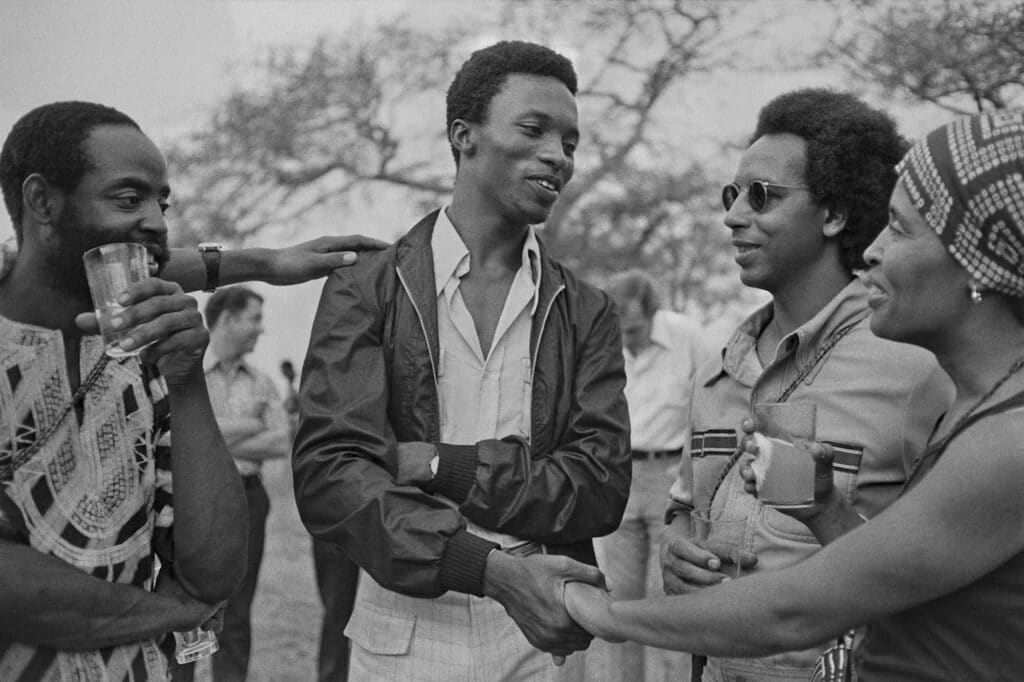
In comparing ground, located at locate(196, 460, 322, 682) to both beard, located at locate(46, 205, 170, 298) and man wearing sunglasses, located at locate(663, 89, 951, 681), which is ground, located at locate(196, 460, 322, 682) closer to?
man wearing sunglasses, located at locate(663, 89, 951, 681)

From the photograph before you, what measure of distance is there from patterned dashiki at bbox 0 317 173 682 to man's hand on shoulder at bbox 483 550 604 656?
0.82 meters

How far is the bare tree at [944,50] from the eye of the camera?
725cm

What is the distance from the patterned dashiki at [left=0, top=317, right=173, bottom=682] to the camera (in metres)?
2.25

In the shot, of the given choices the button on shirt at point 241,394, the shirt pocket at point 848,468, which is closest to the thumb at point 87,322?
the shirt pocket at point 848,468

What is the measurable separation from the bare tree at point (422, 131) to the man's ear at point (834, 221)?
11.1 meters

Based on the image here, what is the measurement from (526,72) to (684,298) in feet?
42.9

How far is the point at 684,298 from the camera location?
16.2 metres

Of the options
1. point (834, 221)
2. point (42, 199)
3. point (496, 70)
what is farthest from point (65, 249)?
point (834, 221)

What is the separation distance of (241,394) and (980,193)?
5.62 m

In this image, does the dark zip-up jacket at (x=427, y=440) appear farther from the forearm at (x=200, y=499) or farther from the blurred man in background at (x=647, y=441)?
the blurred man in background at (x=647, y=441)

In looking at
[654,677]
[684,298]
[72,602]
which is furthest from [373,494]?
[684,298]

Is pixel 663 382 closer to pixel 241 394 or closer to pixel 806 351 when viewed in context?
pixel 241 394

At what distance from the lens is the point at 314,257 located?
10.9 ft

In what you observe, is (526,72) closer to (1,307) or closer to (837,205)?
(837,205)
